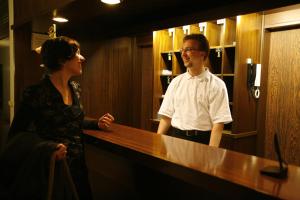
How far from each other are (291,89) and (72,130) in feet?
8.12

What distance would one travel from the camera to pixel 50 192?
48.1 inches

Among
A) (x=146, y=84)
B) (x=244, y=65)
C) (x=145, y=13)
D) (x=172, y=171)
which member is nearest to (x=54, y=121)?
(x=172, y=171)

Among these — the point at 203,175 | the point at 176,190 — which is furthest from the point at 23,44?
the point at 203,175

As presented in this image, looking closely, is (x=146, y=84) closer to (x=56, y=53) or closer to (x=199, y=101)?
(x=199, y=101)

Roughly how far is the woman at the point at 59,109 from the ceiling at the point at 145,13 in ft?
2.66

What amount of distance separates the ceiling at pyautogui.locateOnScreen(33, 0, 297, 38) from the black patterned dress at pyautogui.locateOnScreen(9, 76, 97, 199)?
1024 mm

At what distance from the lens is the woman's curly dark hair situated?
4.98 feet

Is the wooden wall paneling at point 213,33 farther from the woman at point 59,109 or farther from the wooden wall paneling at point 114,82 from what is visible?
the woman at point 59,109

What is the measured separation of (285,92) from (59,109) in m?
2.54

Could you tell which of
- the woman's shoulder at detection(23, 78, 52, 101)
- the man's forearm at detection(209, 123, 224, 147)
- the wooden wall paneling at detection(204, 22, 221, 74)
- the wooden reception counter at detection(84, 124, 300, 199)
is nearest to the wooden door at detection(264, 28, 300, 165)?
the wooden wall paneling at detection(204, 22, 221, 74)

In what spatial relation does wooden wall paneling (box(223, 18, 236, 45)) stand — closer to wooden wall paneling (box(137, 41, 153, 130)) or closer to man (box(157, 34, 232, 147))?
man (box(157, 34, 232, 147))

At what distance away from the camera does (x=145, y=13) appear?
3223 mm

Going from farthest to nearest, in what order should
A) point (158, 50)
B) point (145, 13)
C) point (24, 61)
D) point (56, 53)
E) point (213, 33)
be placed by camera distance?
point (158, 50) < point (213, 33) < point (24, 61) < point (145, 13) < point (56, 53)

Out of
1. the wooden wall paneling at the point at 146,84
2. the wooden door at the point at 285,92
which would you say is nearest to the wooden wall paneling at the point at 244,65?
the wooden door at the point at 285,92
